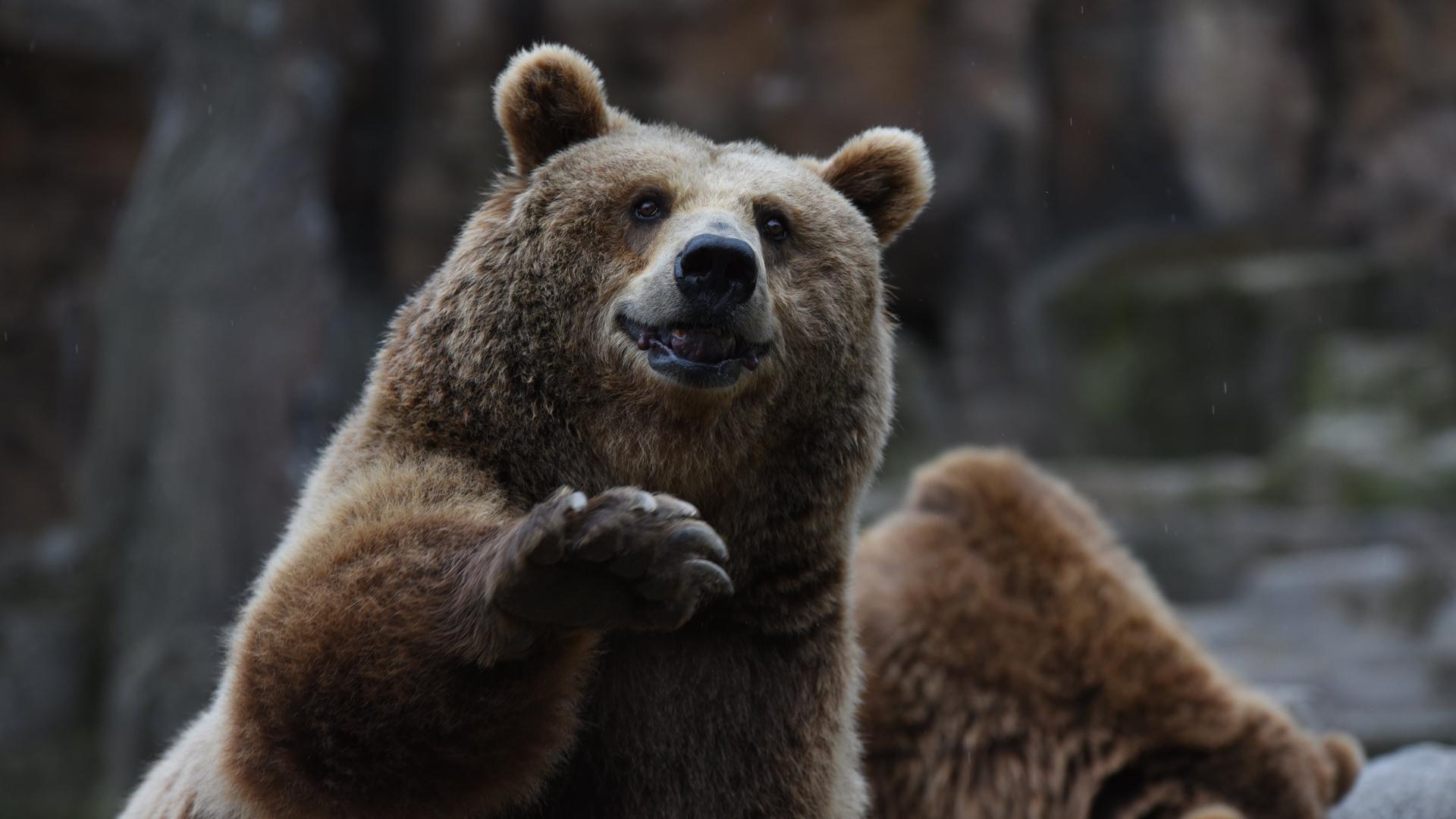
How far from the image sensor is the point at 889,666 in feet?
14.3

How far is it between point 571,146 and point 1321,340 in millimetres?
12185

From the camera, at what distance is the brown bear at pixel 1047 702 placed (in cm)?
418

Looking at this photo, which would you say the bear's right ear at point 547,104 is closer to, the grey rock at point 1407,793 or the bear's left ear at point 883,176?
the bear's left ear at point 883,176

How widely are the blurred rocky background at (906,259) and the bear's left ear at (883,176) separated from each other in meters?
5.86

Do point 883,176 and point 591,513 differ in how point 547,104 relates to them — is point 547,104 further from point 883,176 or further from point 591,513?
point 591,513

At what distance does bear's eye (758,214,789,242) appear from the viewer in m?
3.37

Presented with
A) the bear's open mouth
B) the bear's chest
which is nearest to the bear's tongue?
the bear's open mouth

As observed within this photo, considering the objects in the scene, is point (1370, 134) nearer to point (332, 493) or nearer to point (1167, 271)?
point (1167, 271)

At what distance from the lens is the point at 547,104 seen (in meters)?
3.45

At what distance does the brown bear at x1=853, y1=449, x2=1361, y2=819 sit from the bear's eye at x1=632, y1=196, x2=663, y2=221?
1.67 m

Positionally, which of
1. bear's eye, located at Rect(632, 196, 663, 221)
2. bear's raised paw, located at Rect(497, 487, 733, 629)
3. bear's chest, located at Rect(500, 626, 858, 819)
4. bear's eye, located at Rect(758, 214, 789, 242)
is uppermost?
bear's eye, located at Rect(758, 214, 789, 242)

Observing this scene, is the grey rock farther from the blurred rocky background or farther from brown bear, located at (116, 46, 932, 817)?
the blurred rocky background

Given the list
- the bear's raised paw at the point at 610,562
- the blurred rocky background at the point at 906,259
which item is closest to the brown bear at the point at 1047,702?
the bear's raised paw at the point at 610,562

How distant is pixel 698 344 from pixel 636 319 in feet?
0.48
